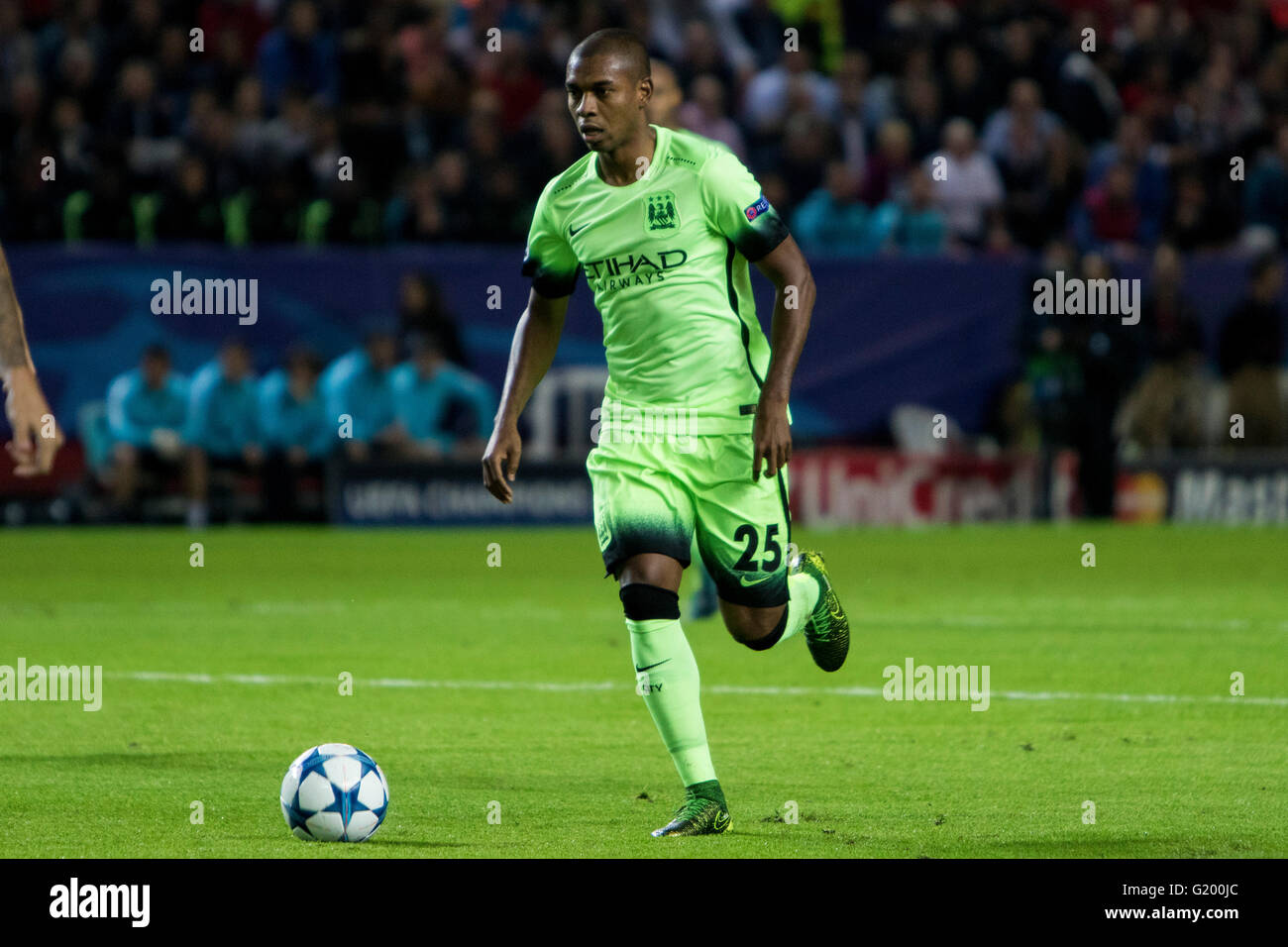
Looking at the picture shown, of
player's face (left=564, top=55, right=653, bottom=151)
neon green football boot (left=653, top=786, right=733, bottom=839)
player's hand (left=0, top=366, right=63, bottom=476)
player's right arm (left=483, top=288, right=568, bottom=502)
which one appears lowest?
neon green football boot (left=653, top=786, right=733, bottom=839)

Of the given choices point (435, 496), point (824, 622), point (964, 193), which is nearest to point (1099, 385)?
point (964, 193)

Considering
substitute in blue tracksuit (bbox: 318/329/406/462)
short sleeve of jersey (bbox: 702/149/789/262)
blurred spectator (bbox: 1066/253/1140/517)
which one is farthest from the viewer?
blurred spectator (bbox: 1066/253/1140/517)

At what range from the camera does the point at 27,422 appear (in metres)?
5.02

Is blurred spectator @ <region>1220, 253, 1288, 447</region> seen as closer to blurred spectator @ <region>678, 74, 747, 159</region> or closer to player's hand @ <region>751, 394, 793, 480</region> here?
blurred spectator @ <region>678, 74, 747, 159</region>

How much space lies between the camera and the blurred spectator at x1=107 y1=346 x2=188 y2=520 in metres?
18.6

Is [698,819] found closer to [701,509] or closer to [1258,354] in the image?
[701,509]

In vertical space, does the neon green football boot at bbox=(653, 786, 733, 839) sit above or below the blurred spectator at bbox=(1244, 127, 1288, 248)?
below

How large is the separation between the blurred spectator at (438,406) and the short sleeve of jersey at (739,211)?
12.1m

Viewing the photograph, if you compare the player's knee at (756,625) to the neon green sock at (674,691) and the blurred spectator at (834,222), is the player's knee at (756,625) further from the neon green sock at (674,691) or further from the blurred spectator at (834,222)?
the blurred spectator at (834,222)

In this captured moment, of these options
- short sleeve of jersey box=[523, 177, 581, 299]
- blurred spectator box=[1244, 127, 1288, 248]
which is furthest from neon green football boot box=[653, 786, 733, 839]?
blurred spectator box=[1244, 127, 1288, 248]

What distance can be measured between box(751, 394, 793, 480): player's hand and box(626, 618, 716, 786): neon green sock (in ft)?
1.76

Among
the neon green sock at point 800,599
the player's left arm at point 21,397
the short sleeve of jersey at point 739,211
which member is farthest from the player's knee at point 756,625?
the player's left arm at point 21,397
